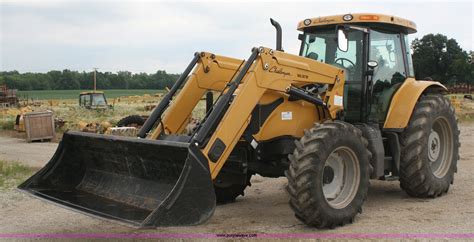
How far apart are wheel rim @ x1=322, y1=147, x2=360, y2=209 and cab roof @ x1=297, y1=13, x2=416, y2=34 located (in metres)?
2.06

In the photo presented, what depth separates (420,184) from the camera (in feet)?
23.7

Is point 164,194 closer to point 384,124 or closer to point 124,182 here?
point 124,182

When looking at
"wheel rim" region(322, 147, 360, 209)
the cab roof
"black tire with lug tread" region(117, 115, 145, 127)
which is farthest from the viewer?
"black tire with lug tread" region(117, 115, 145, 127)

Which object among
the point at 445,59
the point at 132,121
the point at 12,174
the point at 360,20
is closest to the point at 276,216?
the point at 360,20

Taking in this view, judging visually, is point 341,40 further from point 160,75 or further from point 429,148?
point 160,75

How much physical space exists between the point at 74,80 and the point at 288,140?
7779 cm

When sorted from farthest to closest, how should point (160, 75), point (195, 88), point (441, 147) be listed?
1. point (160, 75)
2. point (441, 147)
3. point (195, 88)

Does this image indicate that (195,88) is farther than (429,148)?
No

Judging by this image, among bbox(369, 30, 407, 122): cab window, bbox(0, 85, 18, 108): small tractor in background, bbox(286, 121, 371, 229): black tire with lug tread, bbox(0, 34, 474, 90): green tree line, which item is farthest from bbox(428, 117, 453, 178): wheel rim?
bbox(0, 34, 474, 90): green tree line

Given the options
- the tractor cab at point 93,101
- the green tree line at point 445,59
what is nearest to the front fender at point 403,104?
the tractor cab at point 93,101

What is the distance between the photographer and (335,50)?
735cm

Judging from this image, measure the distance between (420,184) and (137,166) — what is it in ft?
12.6

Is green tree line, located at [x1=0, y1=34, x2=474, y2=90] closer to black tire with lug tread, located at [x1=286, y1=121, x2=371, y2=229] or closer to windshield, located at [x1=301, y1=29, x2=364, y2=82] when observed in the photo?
windshield, located at [x1=301, y1=29, x2=364, y2=82]

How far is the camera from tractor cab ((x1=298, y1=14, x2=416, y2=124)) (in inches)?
282
